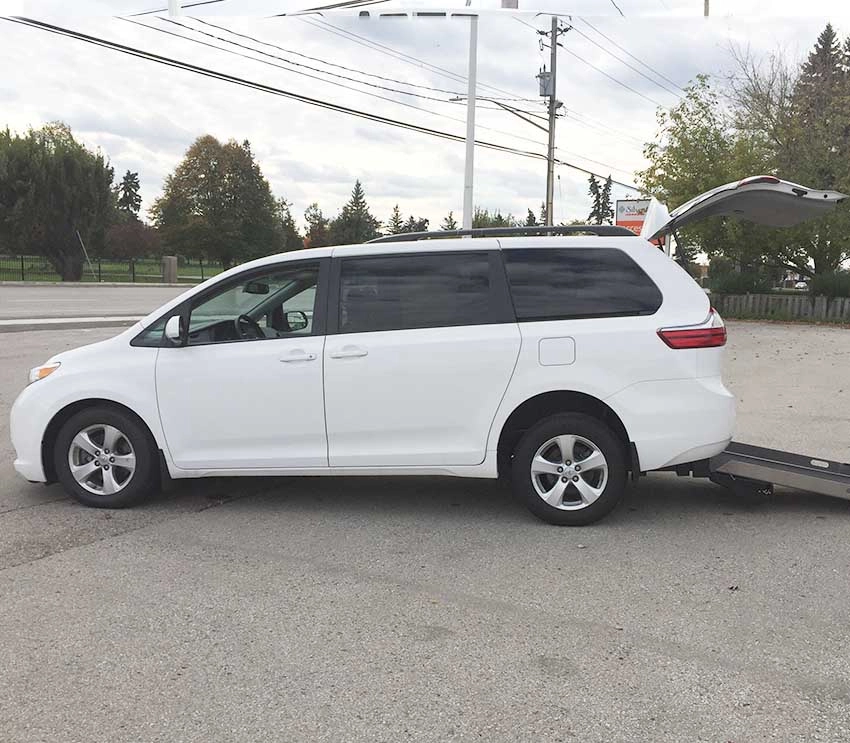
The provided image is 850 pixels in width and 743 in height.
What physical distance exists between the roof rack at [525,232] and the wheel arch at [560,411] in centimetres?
107

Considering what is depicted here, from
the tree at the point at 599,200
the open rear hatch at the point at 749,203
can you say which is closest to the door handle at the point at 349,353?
the open rear hatch at the point at 749,203

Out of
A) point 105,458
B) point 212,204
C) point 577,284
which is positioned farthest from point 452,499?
point 212,204

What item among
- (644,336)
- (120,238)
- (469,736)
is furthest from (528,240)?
(120,238)

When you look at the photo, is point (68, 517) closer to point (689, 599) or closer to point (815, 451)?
point (689, 599)

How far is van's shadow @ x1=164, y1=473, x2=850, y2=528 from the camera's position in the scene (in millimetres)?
5367

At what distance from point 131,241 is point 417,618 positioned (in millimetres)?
56244

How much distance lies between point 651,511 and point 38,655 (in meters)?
3.80

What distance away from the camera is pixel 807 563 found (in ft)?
14.6

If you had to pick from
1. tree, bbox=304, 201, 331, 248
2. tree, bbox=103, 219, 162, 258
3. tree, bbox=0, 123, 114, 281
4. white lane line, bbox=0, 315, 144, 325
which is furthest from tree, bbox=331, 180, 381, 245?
white lane line, bbox=0, 315, 144, 325

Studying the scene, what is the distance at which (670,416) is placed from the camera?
4.92 meters

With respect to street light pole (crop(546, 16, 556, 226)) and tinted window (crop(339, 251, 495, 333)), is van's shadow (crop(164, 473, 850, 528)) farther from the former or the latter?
street light pole (crop(546, 16, 556, 226))

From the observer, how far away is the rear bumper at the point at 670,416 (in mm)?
4918

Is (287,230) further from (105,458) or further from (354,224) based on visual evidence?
(105,458)

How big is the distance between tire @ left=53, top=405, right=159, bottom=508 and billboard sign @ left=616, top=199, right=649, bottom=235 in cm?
2374
